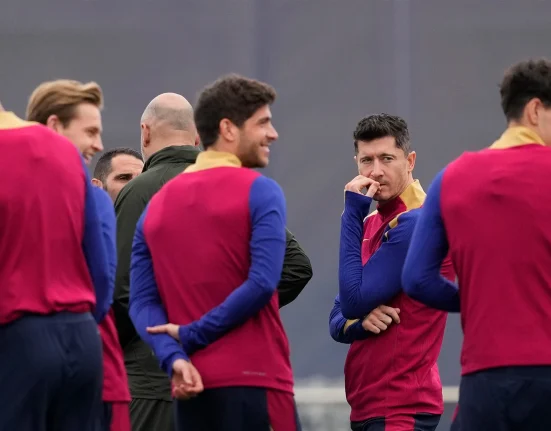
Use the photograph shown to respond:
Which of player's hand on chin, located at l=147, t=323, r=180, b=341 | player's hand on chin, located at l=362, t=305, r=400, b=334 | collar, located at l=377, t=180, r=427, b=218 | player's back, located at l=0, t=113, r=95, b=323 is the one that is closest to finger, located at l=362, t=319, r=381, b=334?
player's hand on chin, located at l=362, t=305, r=400, b=334

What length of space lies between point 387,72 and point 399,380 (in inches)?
126

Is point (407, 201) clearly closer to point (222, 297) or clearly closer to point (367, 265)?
point (367, 265)

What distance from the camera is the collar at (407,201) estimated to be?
4754 mm

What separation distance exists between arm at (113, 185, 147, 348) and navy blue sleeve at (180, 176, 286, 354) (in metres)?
1.06

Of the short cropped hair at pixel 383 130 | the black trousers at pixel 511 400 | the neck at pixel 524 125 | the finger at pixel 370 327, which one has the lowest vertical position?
the finger at pixel 370 327

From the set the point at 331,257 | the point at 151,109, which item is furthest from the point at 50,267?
the point at 331,257

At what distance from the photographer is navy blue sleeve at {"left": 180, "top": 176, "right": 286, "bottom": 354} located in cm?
375

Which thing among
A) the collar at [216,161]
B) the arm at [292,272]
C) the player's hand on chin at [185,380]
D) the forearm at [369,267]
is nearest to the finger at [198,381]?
the player's hand on chin at [185,380]

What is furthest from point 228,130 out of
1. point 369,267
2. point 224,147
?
point 369,267

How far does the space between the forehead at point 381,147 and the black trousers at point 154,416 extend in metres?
1.17

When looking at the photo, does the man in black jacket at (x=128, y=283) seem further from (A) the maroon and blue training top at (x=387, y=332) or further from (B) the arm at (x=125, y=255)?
(A) the maroon and blue training top at (x=387, y=332)

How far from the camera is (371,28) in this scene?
24.6ft

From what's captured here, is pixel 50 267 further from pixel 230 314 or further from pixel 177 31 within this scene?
pixel 177 31

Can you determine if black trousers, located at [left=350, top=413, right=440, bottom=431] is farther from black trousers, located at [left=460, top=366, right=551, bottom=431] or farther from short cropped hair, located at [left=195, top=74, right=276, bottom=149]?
short cropped hair, located at [left=195, top=74, right=276, bottom=149]
